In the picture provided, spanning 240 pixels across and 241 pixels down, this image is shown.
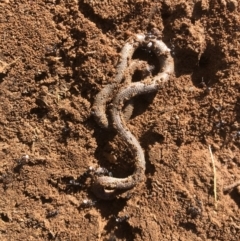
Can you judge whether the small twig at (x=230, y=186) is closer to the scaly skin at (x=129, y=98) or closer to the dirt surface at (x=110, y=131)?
the dirt surface at (x=110, y=131)

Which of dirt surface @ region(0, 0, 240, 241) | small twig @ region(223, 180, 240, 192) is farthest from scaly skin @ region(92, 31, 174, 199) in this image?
small twig @ region(223, 180, 240, 192)

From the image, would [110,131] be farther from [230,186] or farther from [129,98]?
[230,186]

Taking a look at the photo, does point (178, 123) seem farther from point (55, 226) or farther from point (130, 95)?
point (55, 226)

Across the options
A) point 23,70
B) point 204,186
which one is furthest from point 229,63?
point 23,70

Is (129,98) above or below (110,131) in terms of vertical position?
above

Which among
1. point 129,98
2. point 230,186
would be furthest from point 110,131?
point 230,186

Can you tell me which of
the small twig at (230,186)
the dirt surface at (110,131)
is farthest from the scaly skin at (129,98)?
the small twig at (230,186)

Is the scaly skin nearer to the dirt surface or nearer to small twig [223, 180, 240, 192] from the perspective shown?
the dirt surface

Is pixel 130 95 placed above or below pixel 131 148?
above

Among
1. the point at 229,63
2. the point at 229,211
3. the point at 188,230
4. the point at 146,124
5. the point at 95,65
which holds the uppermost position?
the point at 229,63
